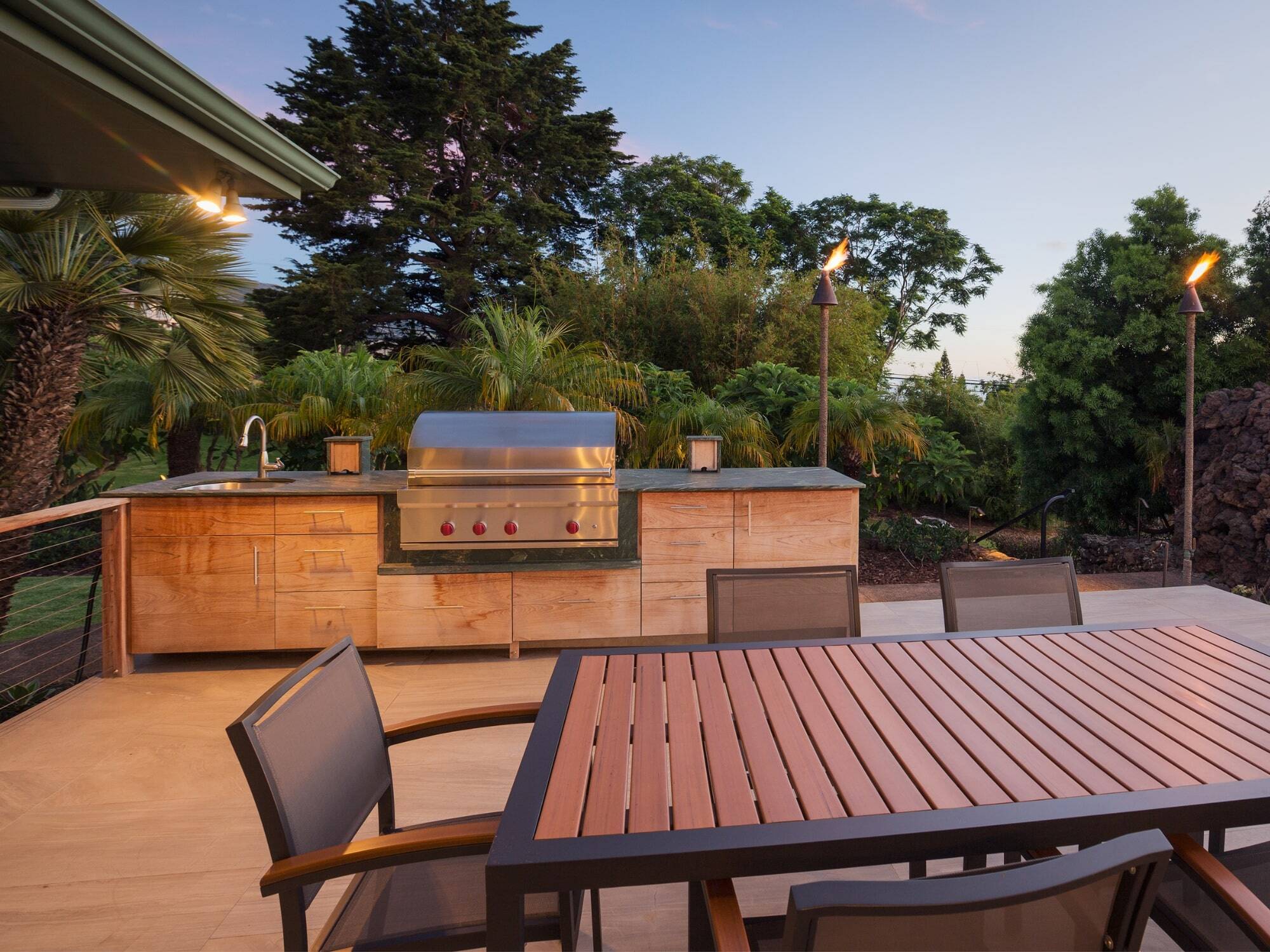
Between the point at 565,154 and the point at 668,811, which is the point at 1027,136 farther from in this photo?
the point at 668,811

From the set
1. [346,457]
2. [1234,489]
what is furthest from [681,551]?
[1234,489]

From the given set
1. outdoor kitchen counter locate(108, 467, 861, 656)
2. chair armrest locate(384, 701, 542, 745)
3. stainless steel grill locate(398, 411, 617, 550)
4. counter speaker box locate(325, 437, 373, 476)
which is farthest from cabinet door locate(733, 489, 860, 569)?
chair armrest locate(384, 701, 542, 745)

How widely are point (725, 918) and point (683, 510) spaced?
9.31 feet

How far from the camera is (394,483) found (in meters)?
3.80

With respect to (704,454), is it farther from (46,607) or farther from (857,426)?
(46,607)

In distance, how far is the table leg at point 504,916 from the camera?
0.96 meters

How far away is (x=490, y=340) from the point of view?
5512mm

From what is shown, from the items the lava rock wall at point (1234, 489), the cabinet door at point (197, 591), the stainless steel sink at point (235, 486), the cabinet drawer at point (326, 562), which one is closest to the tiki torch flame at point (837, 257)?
the cabinet drawer at point (326, 562)

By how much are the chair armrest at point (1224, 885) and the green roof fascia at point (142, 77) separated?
2.32 metres

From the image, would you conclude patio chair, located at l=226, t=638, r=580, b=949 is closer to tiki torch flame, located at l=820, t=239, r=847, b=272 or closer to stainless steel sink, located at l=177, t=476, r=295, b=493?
stainless steel sink, located at l=177, t=476, r=295, b=493

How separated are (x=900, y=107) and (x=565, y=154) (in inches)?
297

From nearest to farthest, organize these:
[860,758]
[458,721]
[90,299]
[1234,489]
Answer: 1. [860,758]
2. [458,721]
3. [90,299]
4. [1234,489]

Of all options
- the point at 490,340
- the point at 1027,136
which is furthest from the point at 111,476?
the point at 1027,136

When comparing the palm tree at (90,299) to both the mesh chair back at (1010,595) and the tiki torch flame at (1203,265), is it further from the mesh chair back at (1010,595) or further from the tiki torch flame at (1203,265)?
the tiki torch flame at (1203,265)
